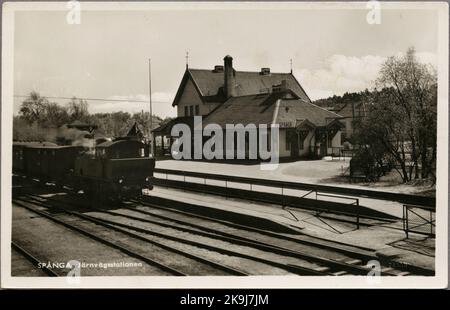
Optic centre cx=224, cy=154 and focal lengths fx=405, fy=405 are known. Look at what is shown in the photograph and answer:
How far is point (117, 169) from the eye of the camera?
45.2 feet

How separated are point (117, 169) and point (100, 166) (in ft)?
2.40

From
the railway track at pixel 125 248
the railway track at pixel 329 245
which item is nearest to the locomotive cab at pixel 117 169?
the railway track at pixel 125 248

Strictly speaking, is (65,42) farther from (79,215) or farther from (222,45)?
(79,215)

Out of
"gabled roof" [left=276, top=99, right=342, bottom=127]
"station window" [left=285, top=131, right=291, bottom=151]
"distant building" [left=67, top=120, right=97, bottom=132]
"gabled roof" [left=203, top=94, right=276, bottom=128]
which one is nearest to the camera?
"distant building" [left=67, top=120, right=97, bottom=132]

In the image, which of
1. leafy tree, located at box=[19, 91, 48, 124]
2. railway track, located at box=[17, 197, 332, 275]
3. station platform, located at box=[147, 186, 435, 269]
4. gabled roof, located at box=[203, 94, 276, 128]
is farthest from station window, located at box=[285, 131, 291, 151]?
leafy tree, located at box=[19, 91, 48, 124]

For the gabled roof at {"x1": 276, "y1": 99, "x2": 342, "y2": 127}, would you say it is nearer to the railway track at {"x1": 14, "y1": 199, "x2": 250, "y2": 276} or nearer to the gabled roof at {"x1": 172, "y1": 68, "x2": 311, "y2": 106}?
the gabled roof at {"x1": 172, "y1": 68, "x2": 311, "y2": 106}

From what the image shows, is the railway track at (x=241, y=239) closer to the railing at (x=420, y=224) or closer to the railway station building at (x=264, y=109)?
the railing at (x=420, y=224)

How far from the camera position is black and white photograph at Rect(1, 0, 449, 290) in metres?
8.61

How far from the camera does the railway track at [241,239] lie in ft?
27.2

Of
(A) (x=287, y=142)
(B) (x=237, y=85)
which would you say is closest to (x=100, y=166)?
(A) (x=287, y=142)

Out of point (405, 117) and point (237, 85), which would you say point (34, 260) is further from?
point (237, 85)

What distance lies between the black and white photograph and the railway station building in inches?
271
